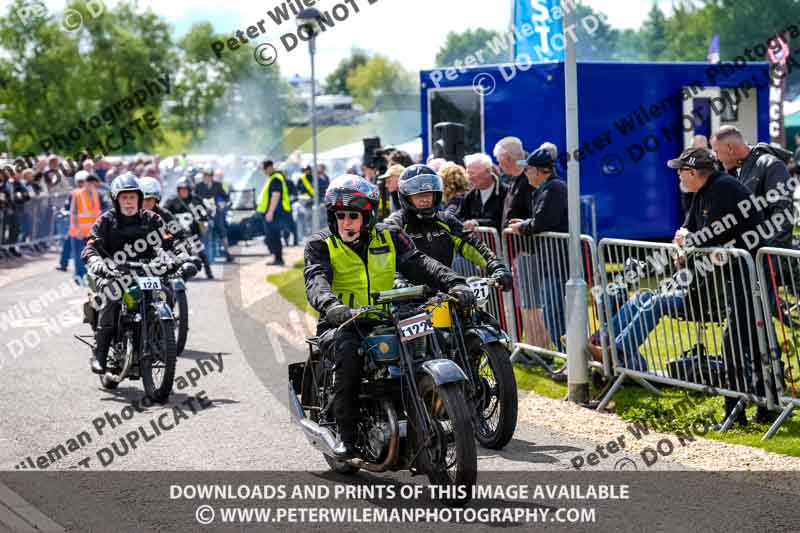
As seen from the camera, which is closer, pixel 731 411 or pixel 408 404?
pixel 408 404

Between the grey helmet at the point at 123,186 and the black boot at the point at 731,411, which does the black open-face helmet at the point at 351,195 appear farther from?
the grey helmet at the point at 123,186

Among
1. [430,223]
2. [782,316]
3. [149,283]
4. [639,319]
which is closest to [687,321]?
[639,319]

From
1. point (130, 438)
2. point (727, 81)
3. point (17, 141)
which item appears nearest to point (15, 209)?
point (727, 81)

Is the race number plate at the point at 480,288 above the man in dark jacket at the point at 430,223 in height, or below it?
below

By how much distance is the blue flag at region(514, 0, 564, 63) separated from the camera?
1773cm

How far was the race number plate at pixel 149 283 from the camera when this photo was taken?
33.7 feet

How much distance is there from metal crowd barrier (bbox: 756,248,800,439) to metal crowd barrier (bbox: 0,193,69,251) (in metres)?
19.3

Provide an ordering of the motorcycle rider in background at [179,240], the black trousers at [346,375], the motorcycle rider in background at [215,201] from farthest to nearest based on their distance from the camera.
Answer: the motorcycle rider in background at [215,201]
the motorcycle rider in background at [179,240]
the black trousers at [346,375]

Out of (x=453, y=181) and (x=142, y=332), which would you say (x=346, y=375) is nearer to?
(x=142, y=332)

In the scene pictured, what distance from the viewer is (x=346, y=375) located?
22.4ft

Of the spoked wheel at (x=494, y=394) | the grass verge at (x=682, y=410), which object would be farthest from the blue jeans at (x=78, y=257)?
the spoked wheel at (x=494, y=394)

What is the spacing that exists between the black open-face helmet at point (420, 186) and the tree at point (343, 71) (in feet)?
455

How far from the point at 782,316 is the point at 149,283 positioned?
5088 millimetres

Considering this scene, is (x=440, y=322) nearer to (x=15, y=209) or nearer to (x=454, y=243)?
→ (x=454, y=243)
